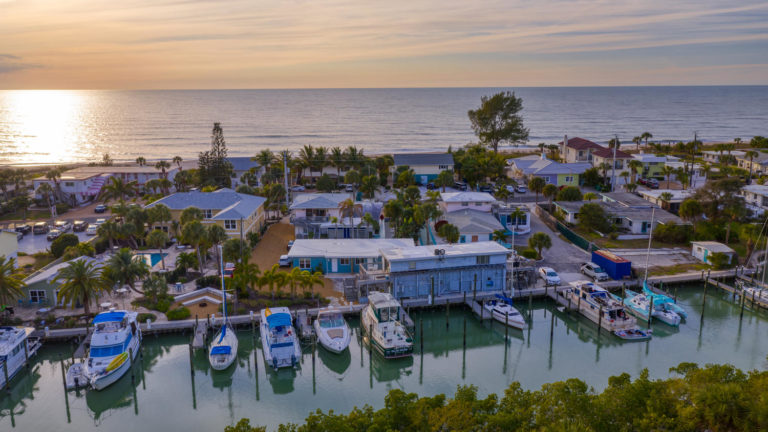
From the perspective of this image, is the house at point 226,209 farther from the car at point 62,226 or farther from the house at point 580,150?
the house at point 580,150

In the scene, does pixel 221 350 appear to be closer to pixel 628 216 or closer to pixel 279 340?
pixel 279 340

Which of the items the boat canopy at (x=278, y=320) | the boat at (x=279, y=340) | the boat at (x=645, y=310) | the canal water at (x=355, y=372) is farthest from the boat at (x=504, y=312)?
the boat canopy at (x=278, y=320)

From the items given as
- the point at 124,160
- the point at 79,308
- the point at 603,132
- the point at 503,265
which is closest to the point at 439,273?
the point at 503,265

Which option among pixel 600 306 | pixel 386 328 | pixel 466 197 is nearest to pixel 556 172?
pixel 466 197

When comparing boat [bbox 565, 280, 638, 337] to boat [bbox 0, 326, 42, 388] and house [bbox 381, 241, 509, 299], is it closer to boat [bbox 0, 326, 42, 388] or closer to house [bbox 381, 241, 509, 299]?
house [bbox 381, 241, 509, 299]

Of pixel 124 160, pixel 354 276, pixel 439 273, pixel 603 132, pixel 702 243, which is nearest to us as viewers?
pixel 439 273

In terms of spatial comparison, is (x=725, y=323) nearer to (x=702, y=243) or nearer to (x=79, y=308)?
(x=702, y=243)

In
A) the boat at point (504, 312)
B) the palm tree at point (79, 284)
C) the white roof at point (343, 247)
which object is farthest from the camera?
the white roof at point (343, 247)
